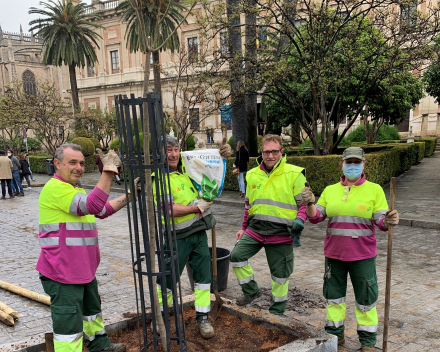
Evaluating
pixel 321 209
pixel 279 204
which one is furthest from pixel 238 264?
pixel 321 209

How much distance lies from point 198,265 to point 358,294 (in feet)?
4.63

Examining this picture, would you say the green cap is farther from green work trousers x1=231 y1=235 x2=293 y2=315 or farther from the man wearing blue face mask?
green work trousers x1=231 y1=235 x2=293 y2=315

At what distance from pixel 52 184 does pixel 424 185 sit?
→ 1308cm

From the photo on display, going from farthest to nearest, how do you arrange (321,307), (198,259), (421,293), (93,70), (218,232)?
(93,70) < (218,232) < (421,293) < (321,307) < (198,259)

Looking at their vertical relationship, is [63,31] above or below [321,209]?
above

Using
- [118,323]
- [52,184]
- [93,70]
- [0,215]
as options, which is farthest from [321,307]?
[93,70]

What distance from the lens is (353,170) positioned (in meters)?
3.36

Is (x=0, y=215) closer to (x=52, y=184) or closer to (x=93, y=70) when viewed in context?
(x=52, y=184)

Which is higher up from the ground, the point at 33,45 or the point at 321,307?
the point at 33,45

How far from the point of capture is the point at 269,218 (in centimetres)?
385

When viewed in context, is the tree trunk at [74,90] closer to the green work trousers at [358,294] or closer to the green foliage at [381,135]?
the green foliage at [381,135]

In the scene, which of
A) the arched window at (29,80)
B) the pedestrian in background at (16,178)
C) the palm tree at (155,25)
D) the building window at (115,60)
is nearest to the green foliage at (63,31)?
the palm tree at (155,25)

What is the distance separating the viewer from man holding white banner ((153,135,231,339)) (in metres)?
3.58

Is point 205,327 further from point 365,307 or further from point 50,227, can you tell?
point 50,227
